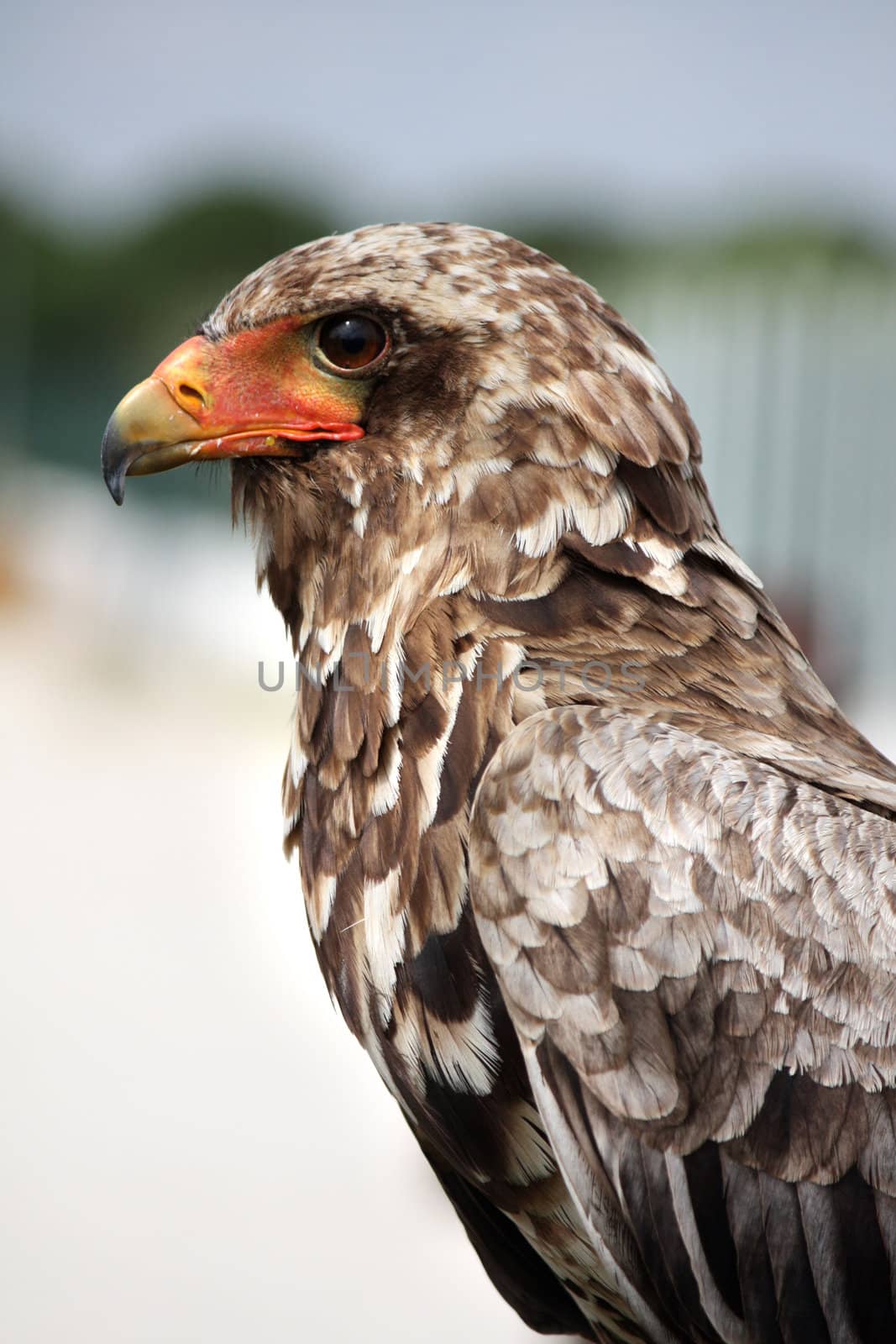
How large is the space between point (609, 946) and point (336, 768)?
0.60 metres

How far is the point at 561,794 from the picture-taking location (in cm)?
184

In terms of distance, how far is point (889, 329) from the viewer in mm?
12227

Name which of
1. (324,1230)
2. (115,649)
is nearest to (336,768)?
(324,1230)

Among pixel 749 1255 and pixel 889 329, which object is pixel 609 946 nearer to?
pixel 749 1255

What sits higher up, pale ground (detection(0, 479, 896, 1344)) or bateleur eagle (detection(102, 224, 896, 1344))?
bateleur eagle (detection(102, 224, 896, 1344))

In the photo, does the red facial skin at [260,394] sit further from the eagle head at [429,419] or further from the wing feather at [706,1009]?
the wing feather at [706,1009]

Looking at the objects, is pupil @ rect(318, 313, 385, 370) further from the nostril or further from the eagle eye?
the nostril

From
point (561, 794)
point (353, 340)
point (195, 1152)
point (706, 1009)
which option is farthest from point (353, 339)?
point (195, 1152)

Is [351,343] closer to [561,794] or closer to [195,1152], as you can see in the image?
[561,794]

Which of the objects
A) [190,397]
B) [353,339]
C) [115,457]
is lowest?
[115,457]

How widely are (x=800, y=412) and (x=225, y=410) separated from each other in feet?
35.3

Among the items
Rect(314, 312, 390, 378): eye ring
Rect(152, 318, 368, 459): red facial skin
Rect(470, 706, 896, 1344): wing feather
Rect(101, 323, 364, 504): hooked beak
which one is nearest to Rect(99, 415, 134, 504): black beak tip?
Rect(101, 323, 364, 504): hooked beak

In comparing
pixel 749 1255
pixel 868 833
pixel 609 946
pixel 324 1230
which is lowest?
pixel 324 1230

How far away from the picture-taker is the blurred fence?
12.0 m
